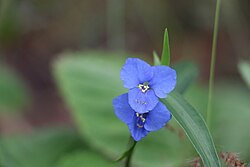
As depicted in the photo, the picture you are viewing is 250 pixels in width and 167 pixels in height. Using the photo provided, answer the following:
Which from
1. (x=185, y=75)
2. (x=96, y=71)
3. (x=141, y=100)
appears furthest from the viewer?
(x=96, y=71)

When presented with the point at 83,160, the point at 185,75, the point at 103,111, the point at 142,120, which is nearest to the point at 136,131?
→ the point at 142,120

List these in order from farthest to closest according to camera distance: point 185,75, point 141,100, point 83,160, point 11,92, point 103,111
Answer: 1. point 11,92
2. point 103,111
3. point 83,160
4. point 185,75
5. point 141,100

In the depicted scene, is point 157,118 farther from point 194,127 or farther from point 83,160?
point 83,160

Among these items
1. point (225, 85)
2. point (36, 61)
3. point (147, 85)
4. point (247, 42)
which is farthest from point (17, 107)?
point (147, 85)

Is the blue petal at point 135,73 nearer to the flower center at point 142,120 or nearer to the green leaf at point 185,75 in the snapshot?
the flower center at point 142,120

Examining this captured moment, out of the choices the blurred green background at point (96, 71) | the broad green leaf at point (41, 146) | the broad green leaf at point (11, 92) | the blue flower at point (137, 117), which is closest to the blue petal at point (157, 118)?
the blue flower at point (137, 117)

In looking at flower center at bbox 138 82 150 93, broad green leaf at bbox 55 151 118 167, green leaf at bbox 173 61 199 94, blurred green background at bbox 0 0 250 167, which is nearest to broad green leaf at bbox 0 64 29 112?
blurred green background at bbox 0 0 250 167
